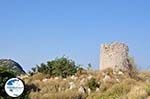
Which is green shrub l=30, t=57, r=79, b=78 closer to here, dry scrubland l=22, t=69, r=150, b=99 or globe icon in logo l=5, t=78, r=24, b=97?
dry scrubland l=22, t=69, r=150, b=99

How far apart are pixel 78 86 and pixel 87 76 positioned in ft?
9.00

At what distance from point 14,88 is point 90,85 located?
12.4m

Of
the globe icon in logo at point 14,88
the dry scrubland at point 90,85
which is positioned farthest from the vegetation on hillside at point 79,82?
the globe icon in logo at point 14,88

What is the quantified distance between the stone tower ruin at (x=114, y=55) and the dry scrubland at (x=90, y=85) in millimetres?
383

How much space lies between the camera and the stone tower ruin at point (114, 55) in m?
27.4

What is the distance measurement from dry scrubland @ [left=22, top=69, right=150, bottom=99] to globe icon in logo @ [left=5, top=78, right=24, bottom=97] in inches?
293

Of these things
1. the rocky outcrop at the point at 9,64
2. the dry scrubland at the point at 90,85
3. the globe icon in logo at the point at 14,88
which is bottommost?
the globe icon in logo at the point at 14,88

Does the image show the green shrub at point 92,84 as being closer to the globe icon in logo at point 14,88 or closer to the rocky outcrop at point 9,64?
the rocky outcrop at point 9,64

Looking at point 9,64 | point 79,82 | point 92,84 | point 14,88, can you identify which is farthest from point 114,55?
point 14,88

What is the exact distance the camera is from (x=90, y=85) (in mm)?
24562

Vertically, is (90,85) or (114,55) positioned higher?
(114,55)

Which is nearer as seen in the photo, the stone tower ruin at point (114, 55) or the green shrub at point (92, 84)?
the green shrub at point (92, 84)

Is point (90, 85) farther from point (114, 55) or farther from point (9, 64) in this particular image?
point (9, 64)

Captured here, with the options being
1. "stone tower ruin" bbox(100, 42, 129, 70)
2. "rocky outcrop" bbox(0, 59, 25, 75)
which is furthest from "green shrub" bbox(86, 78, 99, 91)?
"rocky outcrop" bbox(0, 59, 25, 75)
